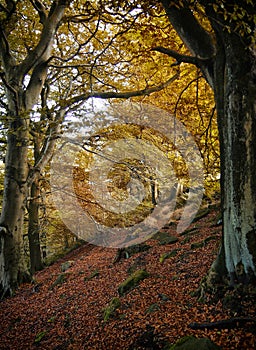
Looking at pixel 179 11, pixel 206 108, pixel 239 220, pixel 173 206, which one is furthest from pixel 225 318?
pixel 173 206

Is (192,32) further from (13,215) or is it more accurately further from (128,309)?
(13,215)

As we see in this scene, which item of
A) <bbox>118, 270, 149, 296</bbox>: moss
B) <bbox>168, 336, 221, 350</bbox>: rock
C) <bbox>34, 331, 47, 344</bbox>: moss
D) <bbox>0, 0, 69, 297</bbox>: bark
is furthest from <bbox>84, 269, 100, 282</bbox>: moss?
<bbox>168, 336, 221, 350</bbox>: rock

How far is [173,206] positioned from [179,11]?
14409 mm

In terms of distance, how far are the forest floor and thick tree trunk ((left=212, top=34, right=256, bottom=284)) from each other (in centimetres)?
52

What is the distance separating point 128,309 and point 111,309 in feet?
1.28

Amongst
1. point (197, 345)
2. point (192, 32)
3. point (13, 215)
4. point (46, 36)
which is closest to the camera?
point (197, 345)

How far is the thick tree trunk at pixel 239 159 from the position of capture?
3.48 metres

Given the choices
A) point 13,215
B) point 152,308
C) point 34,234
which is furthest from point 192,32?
point 34,234

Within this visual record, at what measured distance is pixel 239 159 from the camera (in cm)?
358

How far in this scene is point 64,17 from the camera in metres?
8.13

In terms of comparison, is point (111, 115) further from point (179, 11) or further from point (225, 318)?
point (225, 318)

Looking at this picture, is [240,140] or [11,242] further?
[11,242]

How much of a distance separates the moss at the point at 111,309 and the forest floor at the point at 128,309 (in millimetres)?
83

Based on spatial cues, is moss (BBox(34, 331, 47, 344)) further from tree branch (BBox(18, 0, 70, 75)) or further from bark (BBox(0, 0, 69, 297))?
tree branch (BBox(18, 0, 70, 75))
